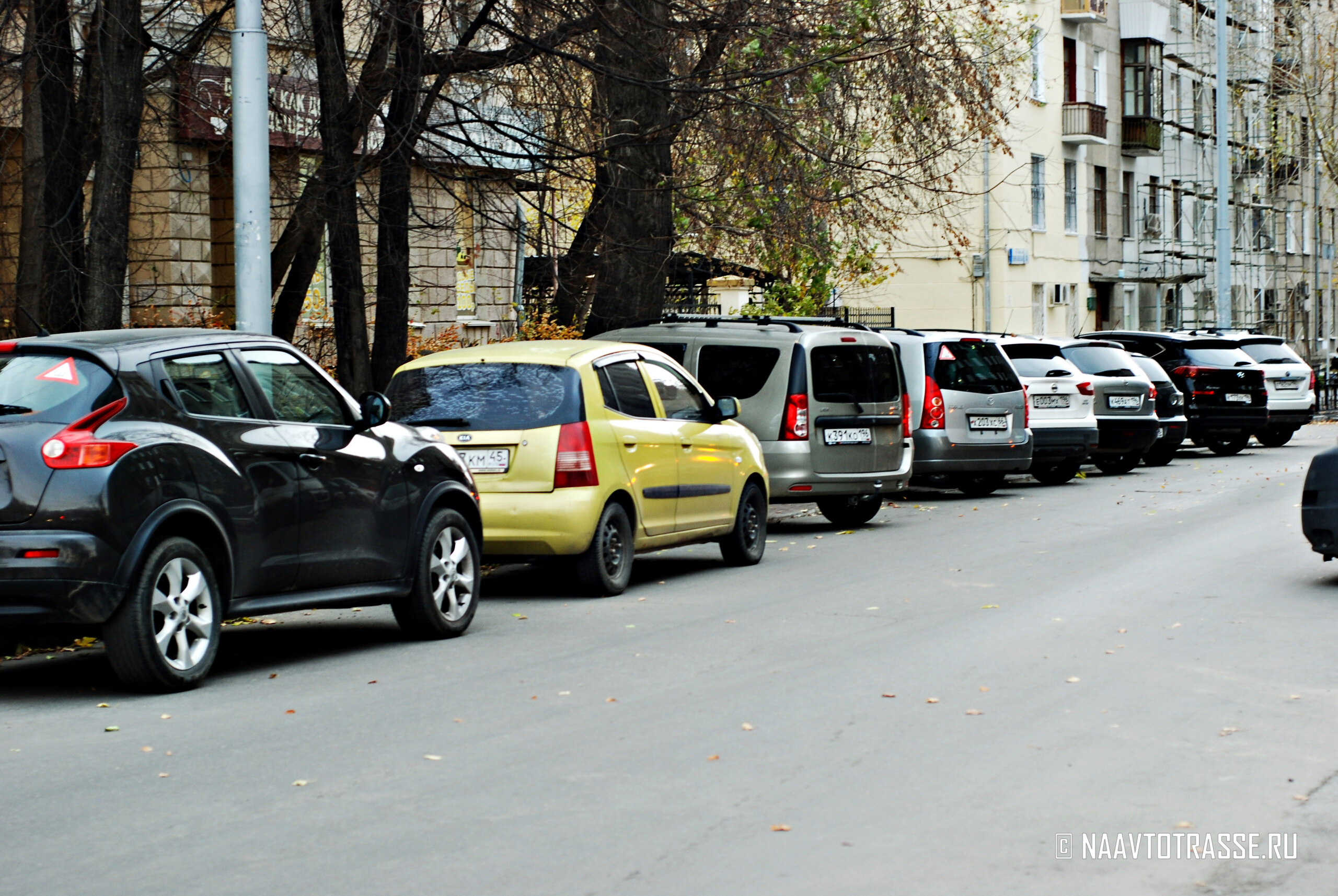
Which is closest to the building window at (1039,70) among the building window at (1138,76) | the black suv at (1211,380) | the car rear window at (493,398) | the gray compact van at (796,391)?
the building window at (1138,76)

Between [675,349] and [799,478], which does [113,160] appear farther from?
[799,478]

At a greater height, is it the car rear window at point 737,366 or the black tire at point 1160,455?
the car rear window at point 737,366

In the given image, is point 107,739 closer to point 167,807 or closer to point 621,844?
point 167,807

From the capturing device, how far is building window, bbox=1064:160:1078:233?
5209 cm

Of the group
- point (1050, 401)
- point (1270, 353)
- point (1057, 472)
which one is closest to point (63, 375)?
point (1050, 401)

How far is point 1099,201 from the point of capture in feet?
179

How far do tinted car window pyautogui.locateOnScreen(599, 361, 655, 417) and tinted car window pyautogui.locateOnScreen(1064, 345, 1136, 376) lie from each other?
12649 mm

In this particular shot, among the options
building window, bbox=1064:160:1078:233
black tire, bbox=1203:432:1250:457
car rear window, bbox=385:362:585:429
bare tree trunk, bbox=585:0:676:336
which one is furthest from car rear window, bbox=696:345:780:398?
building window, bbox=1064:160:1078:233

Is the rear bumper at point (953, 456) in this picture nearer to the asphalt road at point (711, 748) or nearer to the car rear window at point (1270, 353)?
the asphalt road at point (711, 748)

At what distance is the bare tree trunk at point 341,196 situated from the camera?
15.8m

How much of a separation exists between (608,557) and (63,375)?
15.1ft

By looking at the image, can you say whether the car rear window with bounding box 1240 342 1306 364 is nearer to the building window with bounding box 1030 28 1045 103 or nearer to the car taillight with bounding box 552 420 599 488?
the building window with bounding box 1030 28 1045 103

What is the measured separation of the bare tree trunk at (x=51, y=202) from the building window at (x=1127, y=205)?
45.4 meters

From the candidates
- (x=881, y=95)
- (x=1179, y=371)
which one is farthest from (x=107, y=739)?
(x=1179, y=371)
